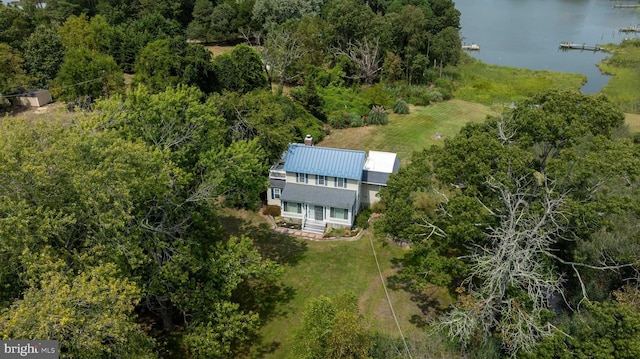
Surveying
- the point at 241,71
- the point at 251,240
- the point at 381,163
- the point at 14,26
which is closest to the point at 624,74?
the point at 381,163

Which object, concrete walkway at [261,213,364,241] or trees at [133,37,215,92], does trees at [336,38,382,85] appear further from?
concrete walkway at [261,213,364,241]

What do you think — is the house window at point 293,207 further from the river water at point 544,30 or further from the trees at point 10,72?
the river water at point 544,30

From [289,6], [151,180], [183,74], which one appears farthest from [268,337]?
[289,6]

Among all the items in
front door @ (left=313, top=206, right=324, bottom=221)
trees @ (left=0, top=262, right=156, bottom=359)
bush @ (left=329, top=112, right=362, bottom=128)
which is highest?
trees @ (left=0, top=262, right=156, bottom=359)

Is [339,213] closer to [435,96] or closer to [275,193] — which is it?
[275,193]

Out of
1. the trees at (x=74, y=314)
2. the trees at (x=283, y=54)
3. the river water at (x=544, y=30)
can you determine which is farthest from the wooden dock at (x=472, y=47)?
the trees at (x=74, y=314)

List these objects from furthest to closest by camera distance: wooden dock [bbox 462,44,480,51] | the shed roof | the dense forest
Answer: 1. wooden dock [bbox 462,44,480,51]
2. the shed roof
3. the dense forest

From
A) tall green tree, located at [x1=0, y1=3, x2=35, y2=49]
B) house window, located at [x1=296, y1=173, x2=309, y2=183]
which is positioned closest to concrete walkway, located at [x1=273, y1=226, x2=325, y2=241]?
house window, located at [x1=296, y1=173, x2=309, y2=183]
